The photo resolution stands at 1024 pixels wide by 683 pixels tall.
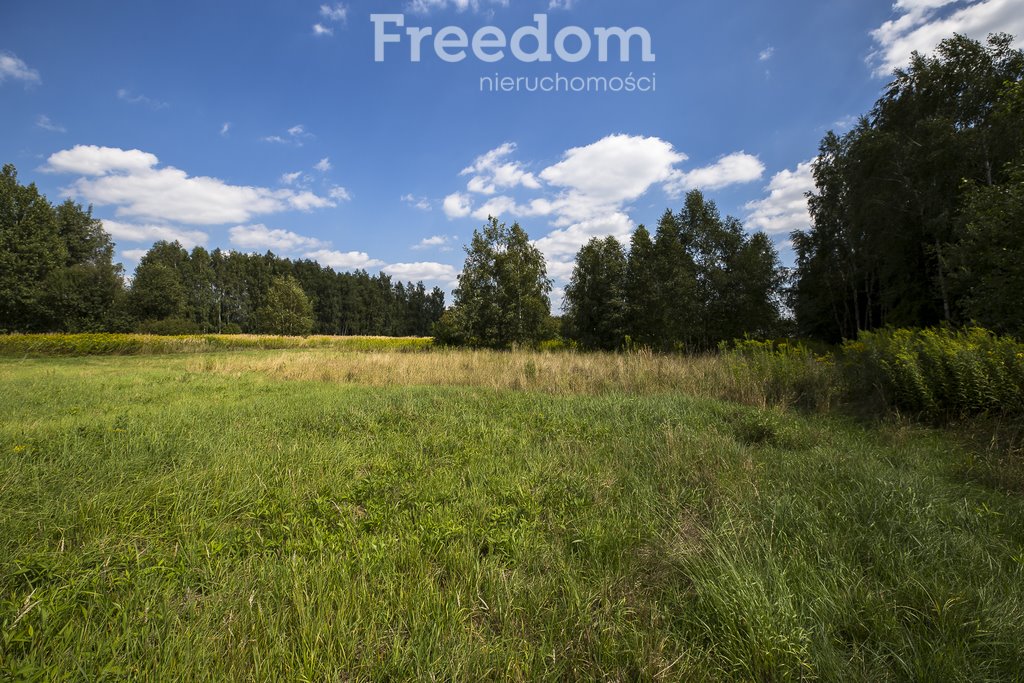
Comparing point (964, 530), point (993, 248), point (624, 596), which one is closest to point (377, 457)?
point (624, 596)

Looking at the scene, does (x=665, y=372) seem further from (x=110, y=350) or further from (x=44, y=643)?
(x=110, y=350)

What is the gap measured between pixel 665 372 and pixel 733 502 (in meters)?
6.91

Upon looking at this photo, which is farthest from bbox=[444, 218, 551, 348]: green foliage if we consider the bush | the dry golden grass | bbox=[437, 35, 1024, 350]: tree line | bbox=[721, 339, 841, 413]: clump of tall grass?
the bush

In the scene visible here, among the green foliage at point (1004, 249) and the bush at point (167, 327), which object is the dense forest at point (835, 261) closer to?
the green foliage at point (1004, 249)

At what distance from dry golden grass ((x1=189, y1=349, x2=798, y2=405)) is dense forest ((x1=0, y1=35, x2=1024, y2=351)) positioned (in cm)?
640

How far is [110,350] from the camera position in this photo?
2380 centimetres

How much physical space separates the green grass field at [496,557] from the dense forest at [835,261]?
9529 millimetres

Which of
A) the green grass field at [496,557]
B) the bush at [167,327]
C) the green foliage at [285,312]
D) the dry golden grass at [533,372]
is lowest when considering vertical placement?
the green grass field at [496,557]

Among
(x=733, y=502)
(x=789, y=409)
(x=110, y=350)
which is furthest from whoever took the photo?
(x=110, y=350)

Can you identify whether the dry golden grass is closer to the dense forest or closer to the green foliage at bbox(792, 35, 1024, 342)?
the dense forest

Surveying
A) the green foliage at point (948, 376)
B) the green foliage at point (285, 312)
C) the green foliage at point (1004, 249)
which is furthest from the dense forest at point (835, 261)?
the green foliage at point (285, 312)

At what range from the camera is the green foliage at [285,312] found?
177 ft

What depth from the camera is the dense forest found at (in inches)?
525

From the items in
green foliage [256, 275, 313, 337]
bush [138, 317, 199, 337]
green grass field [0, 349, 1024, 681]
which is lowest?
green grass field [0, 349, 1024, 681]
